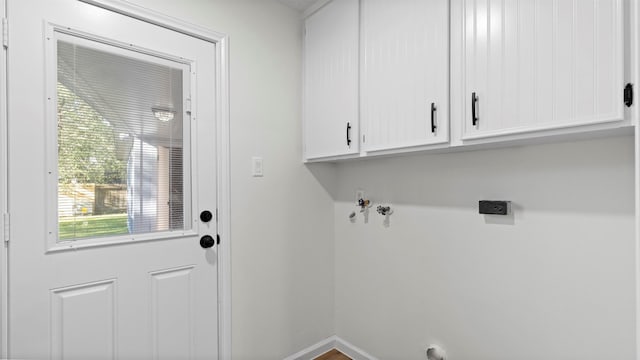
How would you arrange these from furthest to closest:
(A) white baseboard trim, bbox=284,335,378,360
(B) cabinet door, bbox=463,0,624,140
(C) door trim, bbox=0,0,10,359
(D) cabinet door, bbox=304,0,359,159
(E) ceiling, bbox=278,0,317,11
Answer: (A) white baseboard trim, bbox=284,335,378,360, (E) ceiling, bbox=278,0,317,11, (D) cabinet door, bbox=304,0,359,159, (C) door trim, bbox=0,0,10,359, (B) cabinet door, bbox=463,0,624,140

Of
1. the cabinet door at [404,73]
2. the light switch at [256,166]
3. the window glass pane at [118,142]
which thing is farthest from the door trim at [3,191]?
→ the cabinet door at [404,73]

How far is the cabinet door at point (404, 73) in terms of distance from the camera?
140 centimetres

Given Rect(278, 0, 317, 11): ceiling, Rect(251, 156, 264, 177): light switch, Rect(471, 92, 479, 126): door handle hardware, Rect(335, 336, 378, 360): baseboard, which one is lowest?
Rect(335, 336, 378, 360): baseboard

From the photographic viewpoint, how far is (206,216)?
1689 mm

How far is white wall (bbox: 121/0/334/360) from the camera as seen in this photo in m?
1.80

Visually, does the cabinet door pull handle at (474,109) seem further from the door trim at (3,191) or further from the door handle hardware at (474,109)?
the door trim at (3,191)

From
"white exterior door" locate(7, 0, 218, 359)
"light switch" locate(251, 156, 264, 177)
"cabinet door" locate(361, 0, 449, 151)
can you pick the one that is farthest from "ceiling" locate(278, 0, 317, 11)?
"light switch" locate(251, 156, 264, 177)

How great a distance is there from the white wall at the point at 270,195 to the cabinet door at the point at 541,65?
1089mm

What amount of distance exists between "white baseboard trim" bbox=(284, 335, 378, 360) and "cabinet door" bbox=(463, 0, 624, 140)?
5.29 feet

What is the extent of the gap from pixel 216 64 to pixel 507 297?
1.88m

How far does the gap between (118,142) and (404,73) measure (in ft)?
4.51

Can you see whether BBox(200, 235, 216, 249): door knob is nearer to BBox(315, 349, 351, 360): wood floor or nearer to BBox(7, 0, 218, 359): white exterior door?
BBox(7, 0, 218, 359): white exterior door

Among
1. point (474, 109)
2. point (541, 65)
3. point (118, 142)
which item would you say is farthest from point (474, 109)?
point (118, 142)

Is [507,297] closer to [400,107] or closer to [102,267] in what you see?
[400,107]
